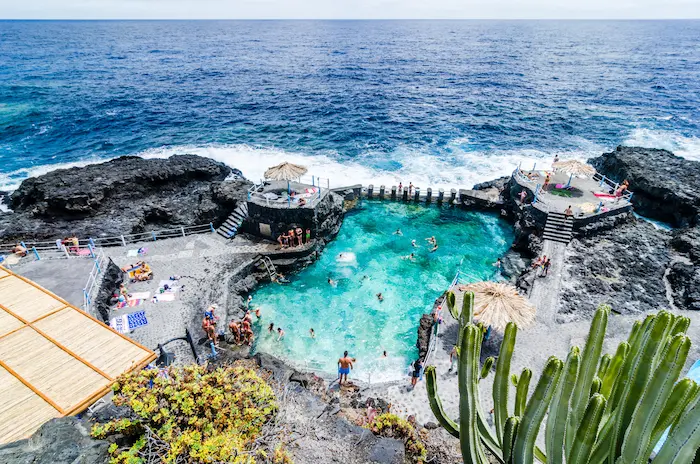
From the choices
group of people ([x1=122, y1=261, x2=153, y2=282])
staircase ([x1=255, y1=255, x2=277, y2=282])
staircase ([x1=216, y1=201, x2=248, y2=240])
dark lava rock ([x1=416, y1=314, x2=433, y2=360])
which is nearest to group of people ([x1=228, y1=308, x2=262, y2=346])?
staircase ([x1=255, y1=255, x2=277, y2=282])

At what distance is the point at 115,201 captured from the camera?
105 feet

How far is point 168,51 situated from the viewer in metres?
138

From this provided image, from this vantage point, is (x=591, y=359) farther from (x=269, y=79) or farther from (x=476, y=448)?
(x=269, y=79)

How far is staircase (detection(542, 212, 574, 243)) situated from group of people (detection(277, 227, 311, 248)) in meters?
17.2

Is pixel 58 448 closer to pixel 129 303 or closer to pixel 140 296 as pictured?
pixel 129 303

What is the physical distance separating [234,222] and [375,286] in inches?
465

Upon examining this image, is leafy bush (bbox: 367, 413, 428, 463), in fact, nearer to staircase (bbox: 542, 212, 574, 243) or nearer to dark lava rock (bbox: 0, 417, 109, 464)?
dark lava rock (bbox: 0, 417, 109, 464)

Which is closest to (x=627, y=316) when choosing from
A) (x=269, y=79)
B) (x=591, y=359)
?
→ (x=591, y=359)

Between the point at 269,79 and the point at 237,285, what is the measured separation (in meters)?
76.0

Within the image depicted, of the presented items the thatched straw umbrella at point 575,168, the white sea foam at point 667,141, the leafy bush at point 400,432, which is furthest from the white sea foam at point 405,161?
the leafy bush at point 400,432

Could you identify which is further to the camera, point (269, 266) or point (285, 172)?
point (285, 172)

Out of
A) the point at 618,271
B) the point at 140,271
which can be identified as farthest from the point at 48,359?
the point at 618,271

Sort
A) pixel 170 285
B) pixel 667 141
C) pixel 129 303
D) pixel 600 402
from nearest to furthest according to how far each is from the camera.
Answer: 1. pixel 600 402
2. pixel 129 303
3. pixel 170 285
4. pixel 667 141

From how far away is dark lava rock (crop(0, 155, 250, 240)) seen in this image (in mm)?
28203
